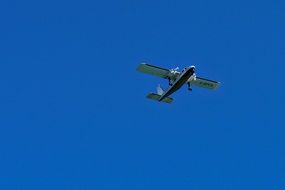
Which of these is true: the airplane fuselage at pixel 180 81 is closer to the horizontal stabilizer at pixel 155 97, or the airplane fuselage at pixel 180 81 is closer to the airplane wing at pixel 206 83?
the horizontal stabilizer at pixel 155 97

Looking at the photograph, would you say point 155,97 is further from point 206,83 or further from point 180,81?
point 206,83

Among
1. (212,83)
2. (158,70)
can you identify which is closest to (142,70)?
(158,70)

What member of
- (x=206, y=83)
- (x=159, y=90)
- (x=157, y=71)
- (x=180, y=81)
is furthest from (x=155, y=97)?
(x=206, y=83)

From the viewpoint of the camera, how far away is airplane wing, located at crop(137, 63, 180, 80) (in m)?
128

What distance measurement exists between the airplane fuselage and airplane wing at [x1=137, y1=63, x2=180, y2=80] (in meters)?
1.18

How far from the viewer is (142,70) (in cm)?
12838

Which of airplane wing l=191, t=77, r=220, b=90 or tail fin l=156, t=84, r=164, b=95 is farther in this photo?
airplane wing l=191, t=77, r=220, b=90

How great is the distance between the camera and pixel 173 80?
12800 centimetres

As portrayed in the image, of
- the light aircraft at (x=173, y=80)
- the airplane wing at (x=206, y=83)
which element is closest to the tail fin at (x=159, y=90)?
the light aircraft at (x=173, y=80)

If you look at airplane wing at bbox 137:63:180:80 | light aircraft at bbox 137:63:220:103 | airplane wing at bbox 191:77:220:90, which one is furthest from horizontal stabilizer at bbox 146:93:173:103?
airplane wing at bbox 191:77:220:90

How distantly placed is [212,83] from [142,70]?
10178mm

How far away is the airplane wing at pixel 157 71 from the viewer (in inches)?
5030

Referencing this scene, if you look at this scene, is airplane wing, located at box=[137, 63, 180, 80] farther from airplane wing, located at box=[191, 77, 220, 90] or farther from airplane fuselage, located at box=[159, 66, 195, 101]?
airplane wing, located at box=[191, 77, 220, 90]

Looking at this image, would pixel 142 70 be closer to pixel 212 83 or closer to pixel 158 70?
pixel 158 70
